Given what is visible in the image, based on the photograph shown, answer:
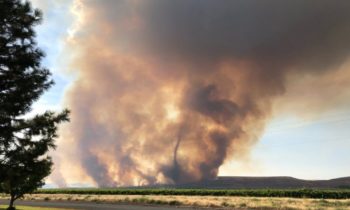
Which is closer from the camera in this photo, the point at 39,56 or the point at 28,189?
the point at 39,56

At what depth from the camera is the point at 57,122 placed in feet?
96.2

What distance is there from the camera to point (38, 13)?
2894cm

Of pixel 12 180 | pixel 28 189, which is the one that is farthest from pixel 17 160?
pixel 28 189

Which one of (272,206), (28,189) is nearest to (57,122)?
(28,189)

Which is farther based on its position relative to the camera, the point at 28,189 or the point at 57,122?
the point at 28,189

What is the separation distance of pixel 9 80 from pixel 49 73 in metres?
2.87

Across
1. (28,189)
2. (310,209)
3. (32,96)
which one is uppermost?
(32,96)

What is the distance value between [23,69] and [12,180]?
25.9 ft

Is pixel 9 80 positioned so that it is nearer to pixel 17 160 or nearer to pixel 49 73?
pixel 49 73

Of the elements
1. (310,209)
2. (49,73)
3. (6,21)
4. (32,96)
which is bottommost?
(310,209)

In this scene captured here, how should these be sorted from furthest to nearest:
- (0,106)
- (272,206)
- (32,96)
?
(272,206) < (32,96) < (0,106)

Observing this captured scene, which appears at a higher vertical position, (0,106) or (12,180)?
(0,106)

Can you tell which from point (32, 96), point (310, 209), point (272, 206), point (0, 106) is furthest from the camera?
point (272, 206)

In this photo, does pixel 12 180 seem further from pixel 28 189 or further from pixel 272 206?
pixel 272 206
